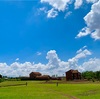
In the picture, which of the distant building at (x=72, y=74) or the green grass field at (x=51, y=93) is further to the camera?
the distant building at (x=72, y=74)

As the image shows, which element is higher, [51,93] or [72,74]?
[72,74]

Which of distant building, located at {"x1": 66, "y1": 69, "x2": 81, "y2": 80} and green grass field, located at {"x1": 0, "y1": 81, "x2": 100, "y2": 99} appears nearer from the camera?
green grass field, located at {"x1": 0, "y1": 81, "x2": 100, "y2": 99}

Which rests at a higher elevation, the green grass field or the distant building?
the distant building

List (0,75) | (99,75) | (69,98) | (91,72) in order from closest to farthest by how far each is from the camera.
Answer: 1. (69,98)
2. (0,75)
3. (99,75)
4. (91,72)

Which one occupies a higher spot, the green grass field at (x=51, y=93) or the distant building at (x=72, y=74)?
the distant building at (x=72, y=74)

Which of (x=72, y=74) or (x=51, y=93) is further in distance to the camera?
(x=72, y=74)

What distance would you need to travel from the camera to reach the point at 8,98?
4250 centimetres

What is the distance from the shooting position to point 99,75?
168 metres

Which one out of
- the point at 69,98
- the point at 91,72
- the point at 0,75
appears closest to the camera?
the point at 69,98

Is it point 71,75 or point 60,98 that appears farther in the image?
point 71,75

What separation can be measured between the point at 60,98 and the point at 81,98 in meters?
3.68

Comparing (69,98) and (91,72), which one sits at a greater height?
(91,72)

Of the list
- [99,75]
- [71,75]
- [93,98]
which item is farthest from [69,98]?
[99,75]

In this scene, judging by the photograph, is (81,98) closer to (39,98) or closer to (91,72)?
(39,98)
